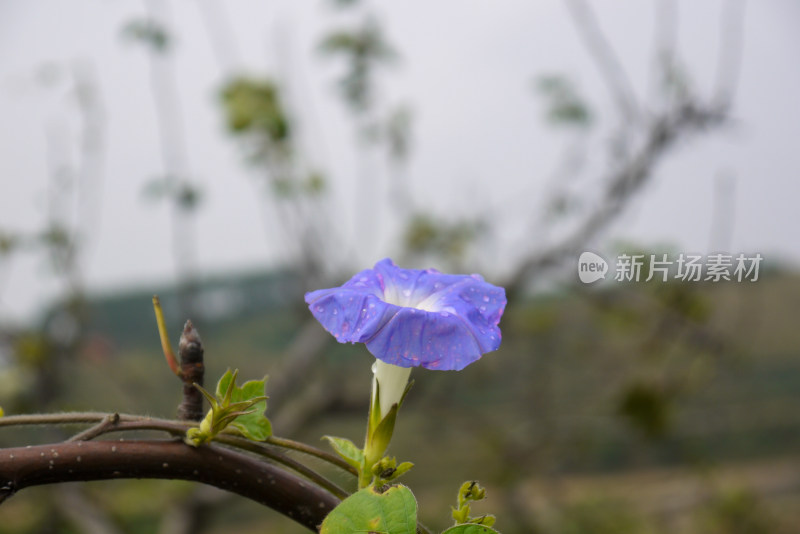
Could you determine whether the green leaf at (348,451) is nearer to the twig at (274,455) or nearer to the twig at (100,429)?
the twig at (274,455)

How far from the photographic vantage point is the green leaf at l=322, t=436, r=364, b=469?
1.32 feet

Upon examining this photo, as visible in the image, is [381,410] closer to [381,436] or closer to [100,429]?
[381,436]

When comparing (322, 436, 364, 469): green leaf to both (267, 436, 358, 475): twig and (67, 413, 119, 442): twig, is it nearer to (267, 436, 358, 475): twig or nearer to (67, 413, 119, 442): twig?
(267, 436, 358, 475): twig

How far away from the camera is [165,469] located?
363mm

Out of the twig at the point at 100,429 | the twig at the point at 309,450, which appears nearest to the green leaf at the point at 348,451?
the twig at the point at 309,450

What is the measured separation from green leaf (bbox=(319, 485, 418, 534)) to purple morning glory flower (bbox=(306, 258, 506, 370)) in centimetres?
7

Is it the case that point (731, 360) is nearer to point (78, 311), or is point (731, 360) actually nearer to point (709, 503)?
point (709, 503)

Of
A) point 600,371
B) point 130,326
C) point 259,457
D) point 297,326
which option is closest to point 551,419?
point 600,371

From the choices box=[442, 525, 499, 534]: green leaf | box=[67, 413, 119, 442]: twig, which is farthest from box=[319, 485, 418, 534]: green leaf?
box=[67, 413, 119, 442]: twig

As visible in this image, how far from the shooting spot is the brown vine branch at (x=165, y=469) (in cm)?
35

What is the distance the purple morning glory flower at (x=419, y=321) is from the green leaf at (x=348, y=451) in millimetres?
70

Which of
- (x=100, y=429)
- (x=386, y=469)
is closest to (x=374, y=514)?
(x=386, y=469)

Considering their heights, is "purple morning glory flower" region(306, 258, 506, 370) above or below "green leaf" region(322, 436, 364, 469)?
above

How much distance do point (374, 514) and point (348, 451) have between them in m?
0.07
